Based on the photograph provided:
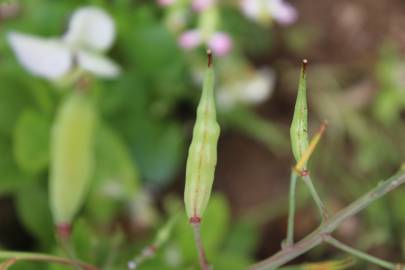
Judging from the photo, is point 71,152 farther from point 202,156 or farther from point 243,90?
point 243,90

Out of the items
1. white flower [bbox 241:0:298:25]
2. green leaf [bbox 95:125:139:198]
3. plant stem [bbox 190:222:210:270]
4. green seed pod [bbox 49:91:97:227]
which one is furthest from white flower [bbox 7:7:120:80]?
plant stem [bbox 190:222:210:270]

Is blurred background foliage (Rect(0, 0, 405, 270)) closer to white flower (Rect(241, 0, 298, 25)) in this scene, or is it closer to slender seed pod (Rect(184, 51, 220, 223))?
white flower (Rect(241, 0, 298, 25))

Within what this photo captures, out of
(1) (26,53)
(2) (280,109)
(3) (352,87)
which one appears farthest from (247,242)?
(1) (26,53)

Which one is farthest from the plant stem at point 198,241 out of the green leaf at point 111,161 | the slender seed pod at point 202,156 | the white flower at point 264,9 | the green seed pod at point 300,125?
the white flower at point 264,9

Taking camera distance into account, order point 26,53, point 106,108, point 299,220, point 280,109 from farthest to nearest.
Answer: point 280,109, point 299,220, point 106,108, point 26,53

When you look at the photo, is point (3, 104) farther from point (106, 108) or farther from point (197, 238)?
point (197, 238)

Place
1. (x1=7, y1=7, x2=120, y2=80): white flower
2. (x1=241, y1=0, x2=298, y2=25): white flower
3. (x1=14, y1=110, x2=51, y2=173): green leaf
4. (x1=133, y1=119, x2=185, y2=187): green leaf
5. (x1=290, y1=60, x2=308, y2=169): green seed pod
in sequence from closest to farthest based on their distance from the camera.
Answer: (x1=290, y1=60, x2=308, y2=169): green seed pod
(x1=7, y1=7, x2=120, y2=80): white flower
(x1=14, y1=110, x2=51, y2=173): green leaf
(x1=241, y1=0, x2=298, y2=25): white flower
(x1=133, y1=119, x2=185, y2=187): green leaf

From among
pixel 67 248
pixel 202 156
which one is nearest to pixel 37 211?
pixel 67 248
